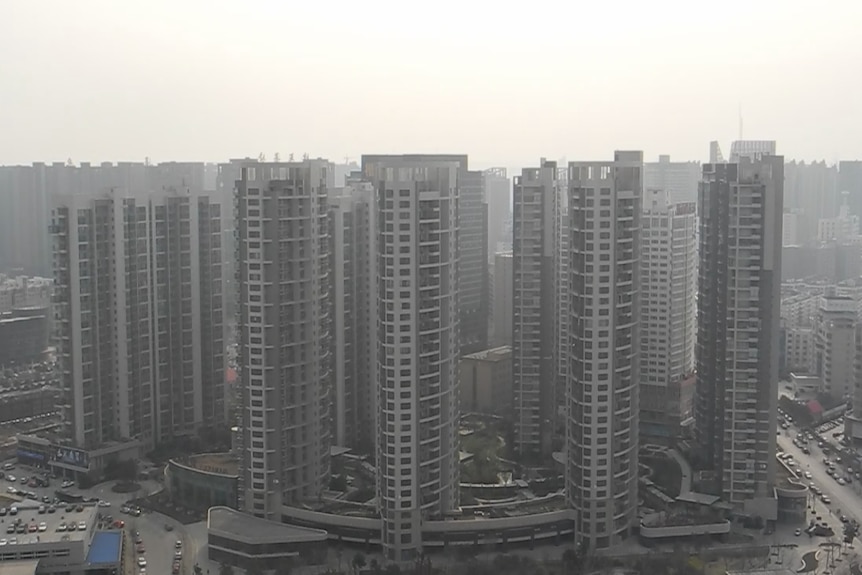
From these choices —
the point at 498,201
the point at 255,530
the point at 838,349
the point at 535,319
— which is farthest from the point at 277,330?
the point at 498,201

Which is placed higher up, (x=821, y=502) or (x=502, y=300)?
(x=502, y=300)

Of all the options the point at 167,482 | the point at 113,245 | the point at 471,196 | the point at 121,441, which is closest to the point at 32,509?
the point at 167,482

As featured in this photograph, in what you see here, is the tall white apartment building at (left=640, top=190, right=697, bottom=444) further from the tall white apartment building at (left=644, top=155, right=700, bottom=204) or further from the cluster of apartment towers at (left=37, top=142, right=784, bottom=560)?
the tall white apartment building at (left=644, top=155, right=700, bottom=204)

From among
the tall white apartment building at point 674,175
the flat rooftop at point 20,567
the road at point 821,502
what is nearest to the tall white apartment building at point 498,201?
the tall white apartment building at point 674,175

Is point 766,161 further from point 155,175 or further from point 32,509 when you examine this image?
point 155,175

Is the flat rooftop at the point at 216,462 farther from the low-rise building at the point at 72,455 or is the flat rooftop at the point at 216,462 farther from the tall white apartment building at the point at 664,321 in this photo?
the tall white apartment building at the point at 664,321

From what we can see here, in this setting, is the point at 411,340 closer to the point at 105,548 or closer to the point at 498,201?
the point at 105,548

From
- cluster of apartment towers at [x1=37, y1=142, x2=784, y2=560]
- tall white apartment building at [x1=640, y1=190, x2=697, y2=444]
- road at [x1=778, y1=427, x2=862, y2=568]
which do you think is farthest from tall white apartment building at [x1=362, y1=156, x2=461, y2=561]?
tall white apartment building at [x1=640, y1=190, x2=697, y2=444]
